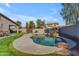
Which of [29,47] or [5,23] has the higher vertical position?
[5,23]

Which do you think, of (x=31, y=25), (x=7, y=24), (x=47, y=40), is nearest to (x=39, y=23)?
(x=31, y=25)

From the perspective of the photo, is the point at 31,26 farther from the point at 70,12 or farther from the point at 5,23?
the point at 70,12

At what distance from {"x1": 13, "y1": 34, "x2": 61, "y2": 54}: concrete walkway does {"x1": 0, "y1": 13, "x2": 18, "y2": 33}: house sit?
118 mm

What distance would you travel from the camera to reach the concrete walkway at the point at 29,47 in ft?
6.50

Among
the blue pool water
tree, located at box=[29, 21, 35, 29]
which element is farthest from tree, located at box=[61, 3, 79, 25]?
tree, located at box=[29, 21, 35, 29]

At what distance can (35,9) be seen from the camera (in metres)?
2.03

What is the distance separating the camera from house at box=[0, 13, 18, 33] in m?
2.01

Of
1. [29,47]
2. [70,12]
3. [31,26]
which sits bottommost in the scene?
[29,47]

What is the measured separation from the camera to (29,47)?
200 cm

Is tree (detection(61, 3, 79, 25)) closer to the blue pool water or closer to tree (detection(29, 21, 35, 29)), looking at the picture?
the blue pool water

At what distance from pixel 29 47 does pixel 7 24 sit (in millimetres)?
311

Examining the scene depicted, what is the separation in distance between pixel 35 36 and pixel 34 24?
118 millimetres

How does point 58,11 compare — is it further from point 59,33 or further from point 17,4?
point 17,4

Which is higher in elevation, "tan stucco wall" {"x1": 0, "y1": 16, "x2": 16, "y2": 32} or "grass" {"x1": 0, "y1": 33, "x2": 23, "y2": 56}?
"tan stucco wall" {"x1": 0, "y1": 16, "x2": 16, "y2": 32}
